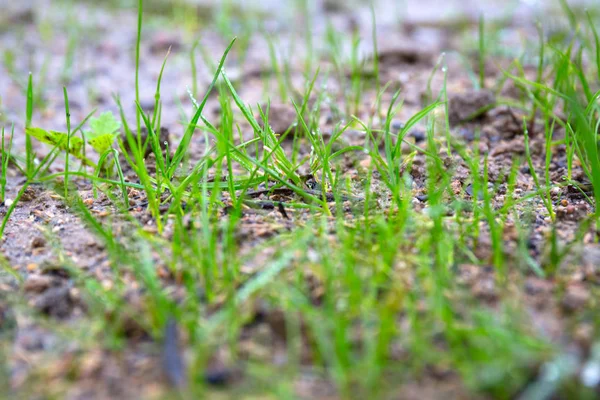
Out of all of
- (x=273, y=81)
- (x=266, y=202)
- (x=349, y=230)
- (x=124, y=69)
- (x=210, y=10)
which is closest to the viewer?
(x=349, y=230)

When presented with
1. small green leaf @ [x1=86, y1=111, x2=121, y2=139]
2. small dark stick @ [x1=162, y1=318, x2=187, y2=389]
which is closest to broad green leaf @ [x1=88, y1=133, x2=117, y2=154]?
small green leaf @ [x1=86, y1=111, x2=121, y2=139]

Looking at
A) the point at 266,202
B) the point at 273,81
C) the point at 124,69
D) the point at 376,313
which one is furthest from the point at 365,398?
the point at 124,69

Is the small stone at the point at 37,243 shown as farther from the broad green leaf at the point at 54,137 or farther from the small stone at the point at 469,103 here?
the small stone at the point at 469,103

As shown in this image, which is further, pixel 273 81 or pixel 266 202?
pixel 273 81

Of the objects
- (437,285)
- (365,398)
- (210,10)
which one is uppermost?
(210,10)

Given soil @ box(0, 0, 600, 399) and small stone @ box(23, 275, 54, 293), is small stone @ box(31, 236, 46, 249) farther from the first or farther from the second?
small stone @ box(23, 275, 54, 293)

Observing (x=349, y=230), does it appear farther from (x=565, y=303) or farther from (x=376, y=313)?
(x=565, y=303)

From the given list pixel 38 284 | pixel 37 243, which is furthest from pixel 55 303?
pixel 37 243

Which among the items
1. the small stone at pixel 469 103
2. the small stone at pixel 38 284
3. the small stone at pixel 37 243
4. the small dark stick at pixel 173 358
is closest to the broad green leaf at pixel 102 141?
the small stone at pixel 37 243

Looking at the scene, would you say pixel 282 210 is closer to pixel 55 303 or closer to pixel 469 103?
pixel 55 303
